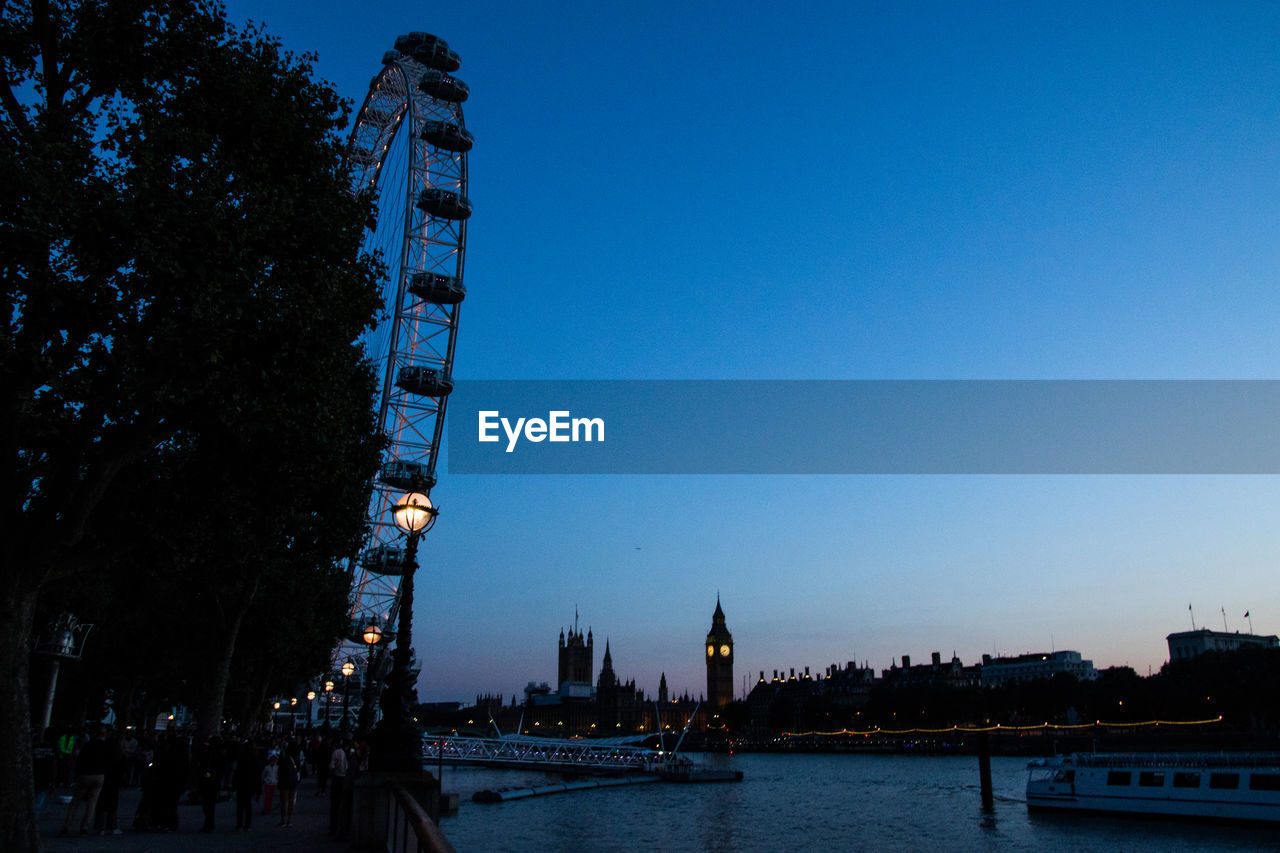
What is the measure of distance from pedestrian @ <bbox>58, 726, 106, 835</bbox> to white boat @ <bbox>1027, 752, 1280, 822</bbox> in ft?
203

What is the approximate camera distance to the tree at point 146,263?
1548cm

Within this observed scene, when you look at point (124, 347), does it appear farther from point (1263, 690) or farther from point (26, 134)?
point (1263, 690)

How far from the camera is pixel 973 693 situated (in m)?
176

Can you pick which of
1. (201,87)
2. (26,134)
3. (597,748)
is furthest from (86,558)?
(597,748)

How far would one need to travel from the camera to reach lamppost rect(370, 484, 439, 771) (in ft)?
51.6

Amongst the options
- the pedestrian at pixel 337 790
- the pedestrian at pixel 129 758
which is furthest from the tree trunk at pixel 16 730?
the pedestrian at pixel 129 758

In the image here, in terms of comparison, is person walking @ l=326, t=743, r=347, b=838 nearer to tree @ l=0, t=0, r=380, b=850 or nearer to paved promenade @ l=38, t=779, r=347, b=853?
paved promenade @ l=38, t=779, r=347, b=853

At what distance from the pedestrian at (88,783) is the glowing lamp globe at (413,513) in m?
7.97

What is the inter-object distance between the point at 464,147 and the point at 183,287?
48.0 metres

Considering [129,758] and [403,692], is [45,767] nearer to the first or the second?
[129,758]

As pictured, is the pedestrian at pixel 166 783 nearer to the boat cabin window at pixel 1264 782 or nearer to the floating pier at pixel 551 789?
the boat cabin window at pixel 1264 782

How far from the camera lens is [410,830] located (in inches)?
409

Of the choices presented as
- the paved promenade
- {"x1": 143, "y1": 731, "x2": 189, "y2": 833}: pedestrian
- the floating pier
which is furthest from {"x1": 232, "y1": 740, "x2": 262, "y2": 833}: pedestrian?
the floating pier

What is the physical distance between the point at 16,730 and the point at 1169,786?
65.9m
